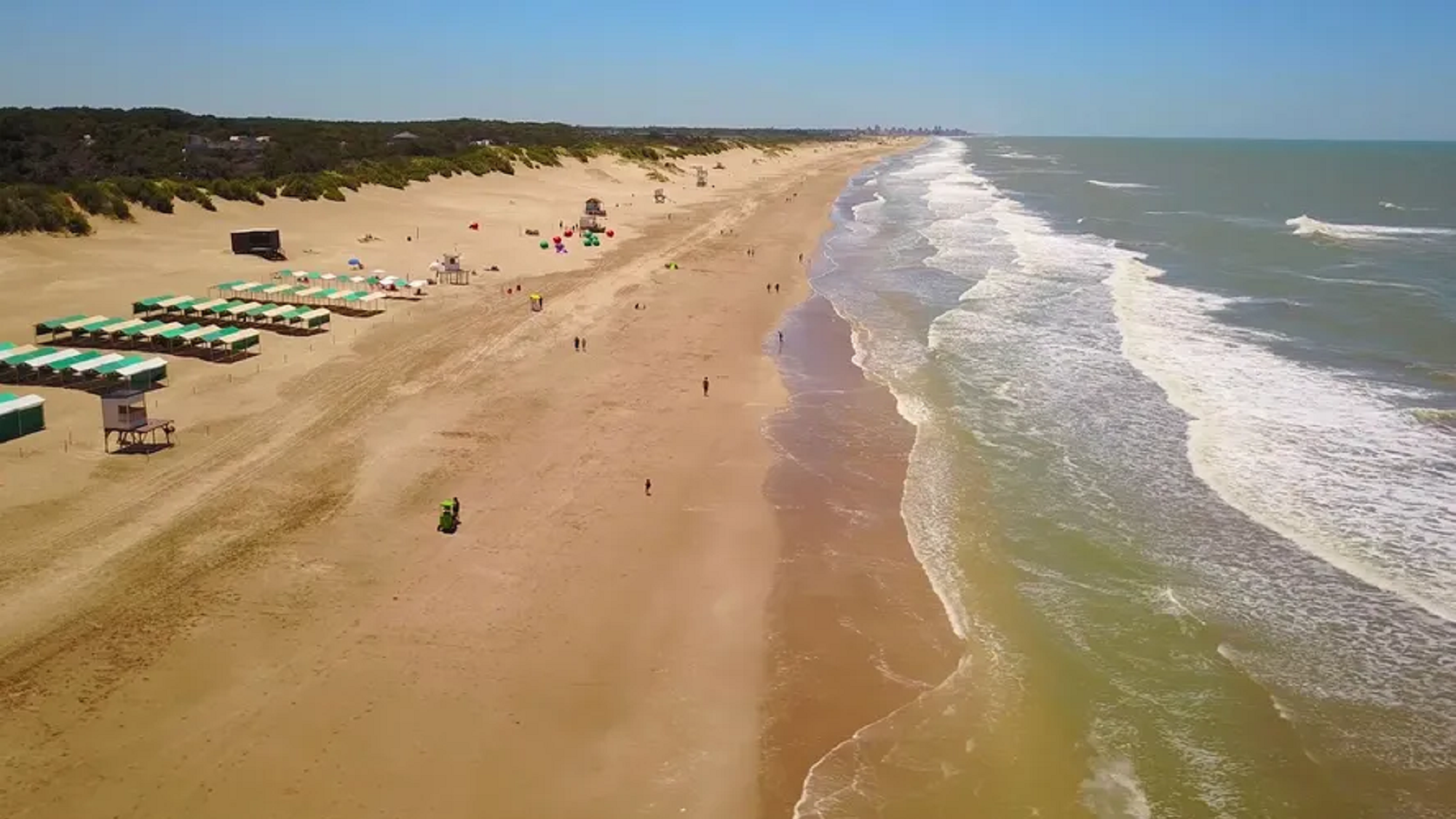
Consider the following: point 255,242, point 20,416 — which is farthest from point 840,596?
point 255,242

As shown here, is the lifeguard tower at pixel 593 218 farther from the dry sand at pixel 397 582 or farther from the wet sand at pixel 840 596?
the wet sand at pixel 840 596

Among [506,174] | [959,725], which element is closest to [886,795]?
[959,725]


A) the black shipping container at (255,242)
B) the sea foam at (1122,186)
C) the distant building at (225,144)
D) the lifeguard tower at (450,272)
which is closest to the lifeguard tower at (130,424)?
the lifeguard tower at (450,272)

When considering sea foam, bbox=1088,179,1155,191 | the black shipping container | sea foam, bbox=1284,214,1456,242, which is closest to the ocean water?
sea foam, bbox=1284,214,1456,242

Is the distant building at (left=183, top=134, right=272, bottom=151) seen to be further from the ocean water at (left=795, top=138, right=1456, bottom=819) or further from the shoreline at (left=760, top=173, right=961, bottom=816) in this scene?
the shoreline at (left=760, top=173, right=961, bottom=816)

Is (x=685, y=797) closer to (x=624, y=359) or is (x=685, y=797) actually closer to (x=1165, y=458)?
(x=1165, y=458)
